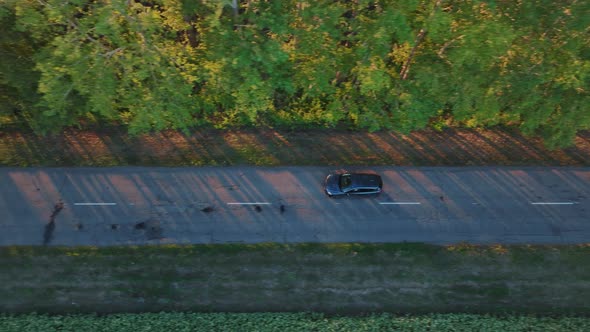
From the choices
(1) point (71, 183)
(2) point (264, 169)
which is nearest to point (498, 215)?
(2) point (264, 169)

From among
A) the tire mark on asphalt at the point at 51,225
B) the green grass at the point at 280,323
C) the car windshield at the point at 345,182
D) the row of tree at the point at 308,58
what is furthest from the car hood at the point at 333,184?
the tire mark on asphalt at the point at 51,225

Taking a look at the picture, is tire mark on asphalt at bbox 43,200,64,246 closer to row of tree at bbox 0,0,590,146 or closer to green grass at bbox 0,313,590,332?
green grass at bbox 0,313,590,332

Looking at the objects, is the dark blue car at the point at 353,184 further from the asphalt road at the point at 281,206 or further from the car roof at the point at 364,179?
the asphalt road at the point at 281,206

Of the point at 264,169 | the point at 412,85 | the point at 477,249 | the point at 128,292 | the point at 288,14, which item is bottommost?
the point at 128,292

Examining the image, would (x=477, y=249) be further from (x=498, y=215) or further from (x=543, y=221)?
(x=543, y=221)

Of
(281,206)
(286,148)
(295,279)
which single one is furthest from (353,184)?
(295,279)

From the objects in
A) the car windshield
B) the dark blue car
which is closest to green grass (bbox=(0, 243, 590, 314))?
the dark blue car
